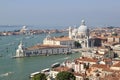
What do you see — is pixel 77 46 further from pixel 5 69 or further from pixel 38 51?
pixel 5 69

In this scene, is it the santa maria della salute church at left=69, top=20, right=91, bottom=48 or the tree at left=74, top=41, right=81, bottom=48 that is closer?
the tree at left=74, top=41, right=81, bottom=48

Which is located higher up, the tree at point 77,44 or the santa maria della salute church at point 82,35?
the santa maria della salute church at point 82,35

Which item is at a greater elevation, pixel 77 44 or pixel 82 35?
pixel 82 35

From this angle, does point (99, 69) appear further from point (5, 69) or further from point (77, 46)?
point (77, 46)

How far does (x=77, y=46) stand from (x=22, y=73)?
12071 millimetres

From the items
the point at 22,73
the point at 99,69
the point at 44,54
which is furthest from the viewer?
the point at 44,54

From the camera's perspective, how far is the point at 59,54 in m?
21.3

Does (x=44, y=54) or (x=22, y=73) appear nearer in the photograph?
(x=22, y=73)

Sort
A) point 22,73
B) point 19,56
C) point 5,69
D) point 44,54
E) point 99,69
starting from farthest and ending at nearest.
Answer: point 44,54, point 19,56, point 5,69, point 22,73, point 99,69

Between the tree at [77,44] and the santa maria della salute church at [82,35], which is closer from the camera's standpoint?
the tree at [77,44]

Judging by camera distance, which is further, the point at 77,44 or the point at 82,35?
the point at 82,35

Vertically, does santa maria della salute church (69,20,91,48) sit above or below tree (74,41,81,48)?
above

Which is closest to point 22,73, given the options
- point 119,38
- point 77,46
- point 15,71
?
point 15,71

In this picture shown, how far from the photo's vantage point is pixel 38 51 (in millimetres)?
20938
